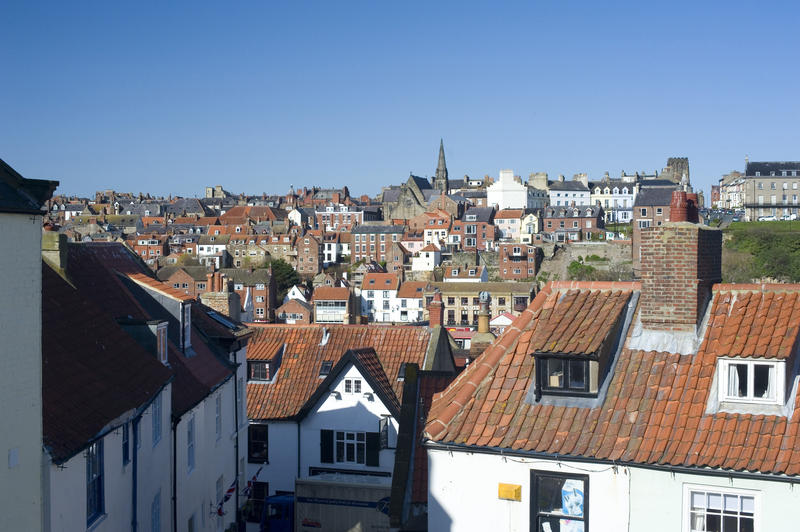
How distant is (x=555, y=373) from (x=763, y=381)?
2.66m

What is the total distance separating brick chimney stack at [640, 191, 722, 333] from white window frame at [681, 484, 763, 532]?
7.55 ft

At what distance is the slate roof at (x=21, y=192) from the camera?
916 centimetres

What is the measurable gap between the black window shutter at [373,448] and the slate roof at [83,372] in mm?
8370

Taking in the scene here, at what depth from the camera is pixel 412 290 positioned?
317ft

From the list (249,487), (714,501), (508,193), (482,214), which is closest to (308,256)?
(482,214)

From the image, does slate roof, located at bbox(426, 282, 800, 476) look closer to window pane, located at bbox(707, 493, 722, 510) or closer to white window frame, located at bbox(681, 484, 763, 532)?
white window frame, located at bbox(681, 484, 763, 532)

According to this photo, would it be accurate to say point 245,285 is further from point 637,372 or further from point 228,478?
point 637,372

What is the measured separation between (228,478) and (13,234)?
12.3 metres

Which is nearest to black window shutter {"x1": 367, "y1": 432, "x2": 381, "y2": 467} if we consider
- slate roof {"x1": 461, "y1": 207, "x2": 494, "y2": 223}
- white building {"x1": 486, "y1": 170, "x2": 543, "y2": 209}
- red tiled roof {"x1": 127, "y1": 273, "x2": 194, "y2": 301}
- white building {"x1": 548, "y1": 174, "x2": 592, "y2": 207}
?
red tiled roof {"x1": 127, "y1": 273, "x2": 194, "y2": 301}

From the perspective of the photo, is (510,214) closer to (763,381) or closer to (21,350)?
(763,381)

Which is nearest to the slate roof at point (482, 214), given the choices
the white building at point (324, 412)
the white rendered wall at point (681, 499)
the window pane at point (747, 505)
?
the white building at point (324, 412)

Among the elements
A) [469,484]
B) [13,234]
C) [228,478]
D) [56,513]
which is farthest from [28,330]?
[228,478]

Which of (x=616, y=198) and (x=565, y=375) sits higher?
(x=616, y=198)

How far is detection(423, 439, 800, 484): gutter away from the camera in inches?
361
